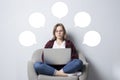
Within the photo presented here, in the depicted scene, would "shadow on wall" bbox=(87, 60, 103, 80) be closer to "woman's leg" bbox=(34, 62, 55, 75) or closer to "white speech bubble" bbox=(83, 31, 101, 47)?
"white speech bubble" bbox=(83, 31, 101, 47)

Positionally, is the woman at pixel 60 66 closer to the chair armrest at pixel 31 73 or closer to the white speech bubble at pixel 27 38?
the chair armrest at pixel 31 73

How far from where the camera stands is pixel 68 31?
11.7 feet

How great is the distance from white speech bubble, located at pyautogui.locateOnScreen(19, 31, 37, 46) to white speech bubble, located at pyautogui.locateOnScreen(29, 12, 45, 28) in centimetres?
14

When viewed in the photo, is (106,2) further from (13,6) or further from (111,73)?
(13,6)

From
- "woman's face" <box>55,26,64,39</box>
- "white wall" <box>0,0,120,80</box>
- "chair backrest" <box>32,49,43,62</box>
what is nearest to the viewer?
"chair backrest" <box>32,49,43,62</box>

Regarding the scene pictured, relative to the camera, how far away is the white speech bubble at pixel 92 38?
11.7ft

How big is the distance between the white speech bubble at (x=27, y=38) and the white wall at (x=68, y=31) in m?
0.05

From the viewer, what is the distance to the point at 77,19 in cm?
356

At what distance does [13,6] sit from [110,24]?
4.72ft

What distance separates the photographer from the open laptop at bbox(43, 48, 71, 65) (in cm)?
296

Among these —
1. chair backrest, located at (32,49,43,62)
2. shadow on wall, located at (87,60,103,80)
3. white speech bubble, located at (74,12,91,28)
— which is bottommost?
shadow on wall, located at (87,60,103,80)

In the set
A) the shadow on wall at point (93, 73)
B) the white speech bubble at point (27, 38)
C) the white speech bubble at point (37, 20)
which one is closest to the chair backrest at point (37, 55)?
the white speech bubble at point (27, 38)

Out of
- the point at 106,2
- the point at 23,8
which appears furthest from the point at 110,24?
the point at 23,8

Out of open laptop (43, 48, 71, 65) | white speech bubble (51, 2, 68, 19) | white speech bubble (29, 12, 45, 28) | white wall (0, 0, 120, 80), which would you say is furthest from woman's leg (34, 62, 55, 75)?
white speech bubble (51, 2, 68, 19)
